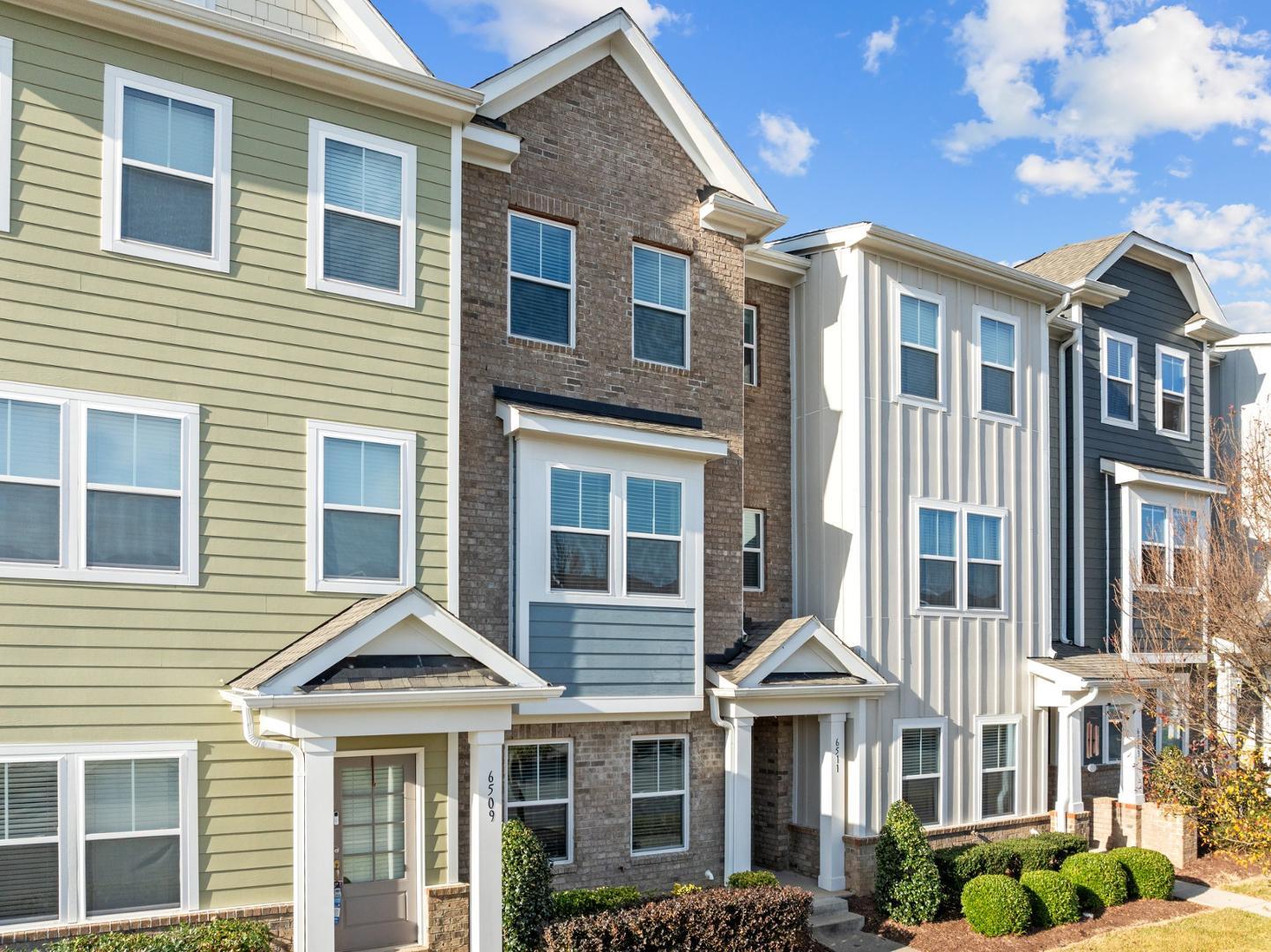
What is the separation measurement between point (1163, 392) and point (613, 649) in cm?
1345

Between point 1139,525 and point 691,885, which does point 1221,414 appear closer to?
point 1139,525

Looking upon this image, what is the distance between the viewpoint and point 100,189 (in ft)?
33.7

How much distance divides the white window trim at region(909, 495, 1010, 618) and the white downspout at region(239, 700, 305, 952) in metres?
9.48

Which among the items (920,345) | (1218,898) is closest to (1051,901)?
(1218,898)

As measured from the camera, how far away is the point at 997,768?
1738 cm

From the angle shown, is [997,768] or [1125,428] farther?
[1125,428]

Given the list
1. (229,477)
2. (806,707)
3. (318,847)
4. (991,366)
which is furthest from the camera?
(991,366)

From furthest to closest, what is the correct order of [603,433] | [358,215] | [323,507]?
[603,433]
[358,215]
[323,507]

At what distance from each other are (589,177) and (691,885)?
8660mm

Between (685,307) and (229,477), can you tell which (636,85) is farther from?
(229,477)

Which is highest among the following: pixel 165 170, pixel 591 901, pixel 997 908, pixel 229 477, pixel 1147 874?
pixel 165 170

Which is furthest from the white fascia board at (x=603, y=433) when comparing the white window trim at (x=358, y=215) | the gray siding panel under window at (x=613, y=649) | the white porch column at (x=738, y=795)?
the white porch column at (x=738, y=795)

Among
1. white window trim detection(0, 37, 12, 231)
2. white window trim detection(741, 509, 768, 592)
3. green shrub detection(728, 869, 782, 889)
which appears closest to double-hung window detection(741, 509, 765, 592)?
white window trim detection(741, 509, 768, 592)

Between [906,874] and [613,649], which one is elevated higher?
[613,649]
